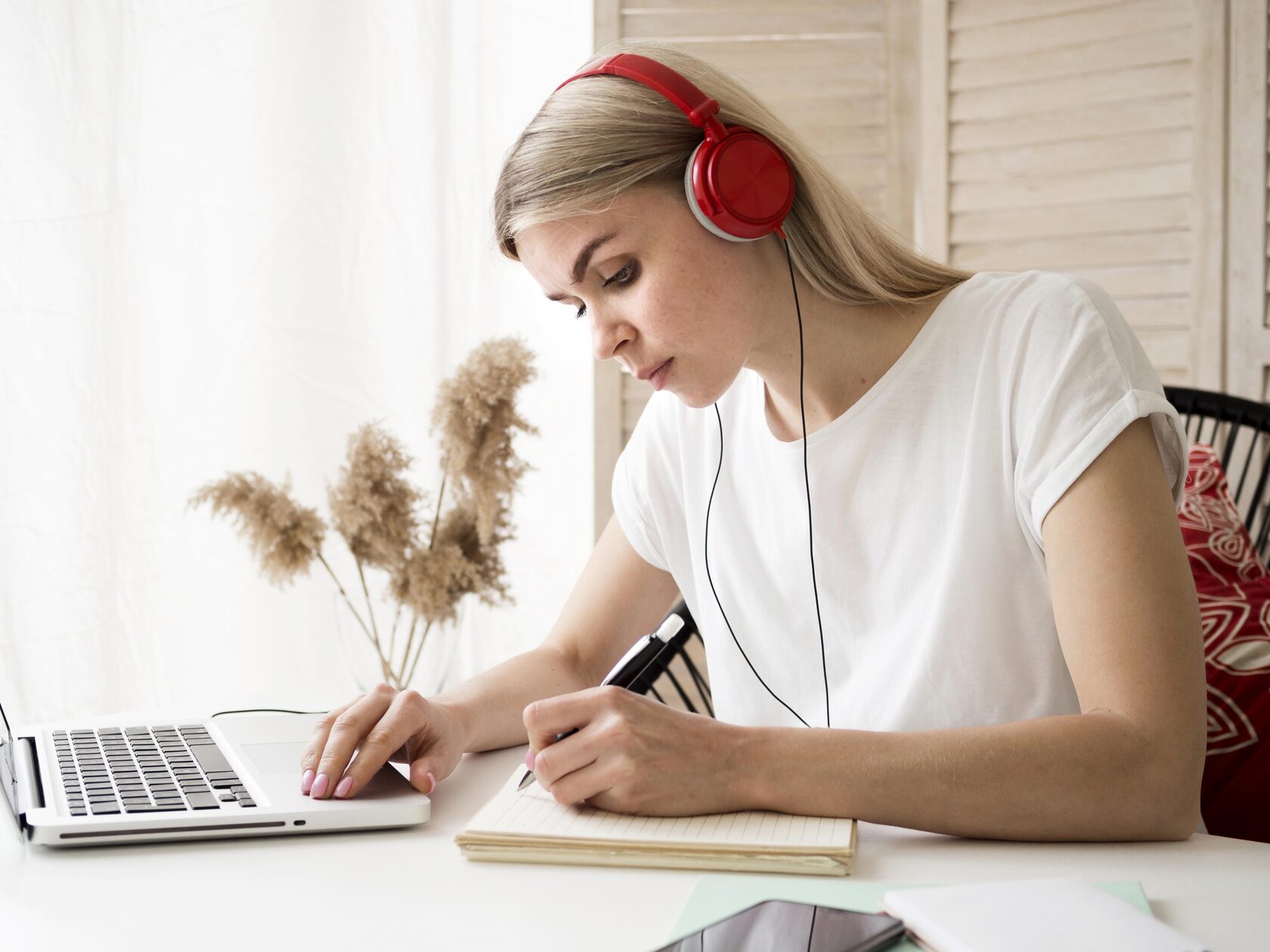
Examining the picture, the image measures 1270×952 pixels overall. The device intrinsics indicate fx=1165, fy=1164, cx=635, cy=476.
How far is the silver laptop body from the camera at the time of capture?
75cm

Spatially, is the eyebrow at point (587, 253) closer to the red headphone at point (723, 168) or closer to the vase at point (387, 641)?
the red headphone at point (723, 168)

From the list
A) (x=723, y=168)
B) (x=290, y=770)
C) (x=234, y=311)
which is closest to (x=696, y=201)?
(x=723, y=168)

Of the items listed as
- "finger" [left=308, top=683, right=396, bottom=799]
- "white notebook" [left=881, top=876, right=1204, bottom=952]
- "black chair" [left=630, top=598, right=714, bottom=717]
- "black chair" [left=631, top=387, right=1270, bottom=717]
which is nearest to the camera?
"white notebook" [left=881, top=876, right=1204, bottom=952]

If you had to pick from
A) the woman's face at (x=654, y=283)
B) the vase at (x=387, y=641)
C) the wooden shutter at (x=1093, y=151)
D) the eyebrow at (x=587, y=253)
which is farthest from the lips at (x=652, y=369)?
the wooden shutter at (x=1093, y=151)

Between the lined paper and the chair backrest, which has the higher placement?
the chair backrest

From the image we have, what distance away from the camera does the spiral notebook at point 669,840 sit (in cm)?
69

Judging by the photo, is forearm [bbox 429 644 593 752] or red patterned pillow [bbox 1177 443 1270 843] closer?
forearm [bbox 429 644 593 752]

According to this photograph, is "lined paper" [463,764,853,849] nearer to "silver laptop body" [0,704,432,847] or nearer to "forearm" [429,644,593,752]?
"silver laptop body" [0,704,432,847]

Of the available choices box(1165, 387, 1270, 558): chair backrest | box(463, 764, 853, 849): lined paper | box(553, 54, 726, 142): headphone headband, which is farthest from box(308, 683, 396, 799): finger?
box(1165, 387, 1270, 558): chair backrest

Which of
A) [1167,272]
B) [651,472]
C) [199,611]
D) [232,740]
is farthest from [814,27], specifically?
[232,740]

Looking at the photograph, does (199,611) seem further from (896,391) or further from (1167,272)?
(1167,272)

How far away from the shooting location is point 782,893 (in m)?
0.65

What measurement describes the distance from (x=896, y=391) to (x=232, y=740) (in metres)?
0.65

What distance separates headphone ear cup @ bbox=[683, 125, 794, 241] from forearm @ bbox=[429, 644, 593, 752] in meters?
0.45
